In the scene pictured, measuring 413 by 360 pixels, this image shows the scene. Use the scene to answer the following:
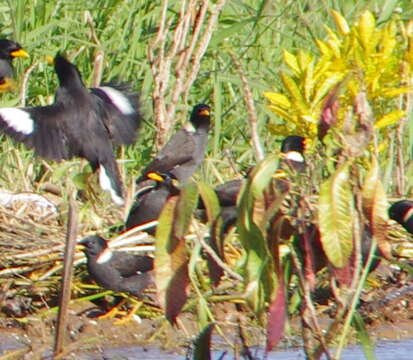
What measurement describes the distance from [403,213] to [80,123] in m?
1.95

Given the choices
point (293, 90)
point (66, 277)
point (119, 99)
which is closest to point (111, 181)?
point (119, 99)

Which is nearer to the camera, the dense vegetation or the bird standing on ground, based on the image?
the dense vegetation

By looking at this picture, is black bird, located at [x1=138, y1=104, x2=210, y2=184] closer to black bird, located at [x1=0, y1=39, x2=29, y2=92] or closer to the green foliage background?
the green foliage background

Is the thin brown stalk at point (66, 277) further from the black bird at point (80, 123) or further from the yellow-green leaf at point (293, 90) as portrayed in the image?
the black bird at point (80, 123)

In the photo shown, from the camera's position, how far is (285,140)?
334 inches

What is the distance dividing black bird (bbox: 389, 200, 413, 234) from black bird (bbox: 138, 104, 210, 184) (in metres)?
1.57

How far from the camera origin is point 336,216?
10.9 feet

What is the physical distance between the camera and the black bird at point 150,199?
717 cm

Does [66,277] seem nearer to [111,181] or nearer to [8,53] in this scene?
[111,181]

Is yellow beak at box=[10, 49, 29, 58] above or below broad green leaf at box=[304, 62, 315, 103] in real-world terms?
below

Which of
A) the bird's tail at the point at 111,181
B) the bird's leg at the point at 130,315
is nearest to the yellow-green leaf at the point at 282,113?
the bird's leg at the point at 130,315

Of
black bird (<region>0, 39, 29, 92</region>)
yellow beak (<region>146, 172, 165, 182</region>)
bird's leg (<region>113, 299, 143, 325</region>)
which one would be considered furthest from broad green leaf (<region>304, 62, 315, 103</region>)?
black bird (<region>0, 39, 29, 92</region>)

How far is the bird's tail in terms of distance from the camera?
7523 millimetres

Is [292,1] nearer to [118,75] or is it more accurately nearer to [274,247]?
[118,75]
